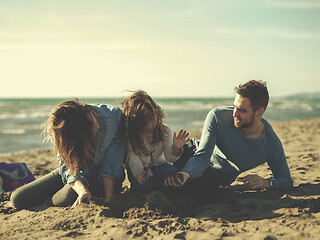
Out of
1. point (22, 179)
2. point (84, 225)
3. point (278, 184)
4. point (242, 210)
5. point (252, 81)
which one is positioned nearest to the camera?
point (84, 225)

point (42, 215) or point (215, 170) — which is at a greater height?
point (215, 170)

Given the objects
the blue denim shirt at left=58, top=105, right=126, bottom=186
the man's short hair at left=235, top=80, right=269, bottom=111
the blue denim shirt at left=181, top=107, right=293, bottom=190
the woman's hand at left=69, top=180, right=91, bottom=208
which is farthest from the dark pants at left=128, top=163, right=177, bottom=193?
the man's short hair at left=235, top=80, right=269, bottom=111

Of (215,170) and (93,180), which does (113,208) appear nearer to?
(93,180)

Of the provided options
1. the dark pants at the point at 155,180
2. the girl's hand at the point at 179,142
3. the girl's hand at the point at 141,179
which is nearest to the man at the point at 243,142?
the girl's hand at the point at 179,142

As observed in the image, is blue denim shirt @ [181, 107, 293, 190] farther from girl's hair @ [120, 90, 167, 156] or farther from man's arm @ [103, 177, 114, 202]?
man's arm @ [103, 177, 114, 202]

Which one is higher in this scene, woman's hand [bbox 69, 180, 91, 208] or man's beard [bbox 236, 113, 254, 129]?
man's beard [bbox 236, 113, 254, 129]

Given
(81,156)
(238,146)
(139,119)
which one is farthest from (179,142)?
(81,156)

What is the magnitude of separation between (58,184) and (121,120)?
1.13m

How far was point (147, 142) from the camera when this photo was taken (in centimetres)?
331

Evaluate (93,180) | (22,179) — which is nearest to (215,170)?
(93,180)

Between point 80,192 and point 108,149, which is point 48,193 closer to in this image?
point 80,192

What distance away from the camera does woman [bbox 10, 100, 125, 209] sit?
296 cm

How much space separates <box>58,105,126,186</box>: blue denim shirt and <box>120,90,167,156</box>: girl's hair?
103mm

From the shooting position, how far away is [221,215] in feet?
9.55
